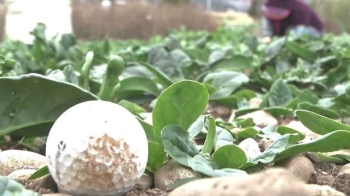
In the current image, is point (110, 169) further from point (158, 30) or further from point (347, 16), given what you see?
point (347, 16)

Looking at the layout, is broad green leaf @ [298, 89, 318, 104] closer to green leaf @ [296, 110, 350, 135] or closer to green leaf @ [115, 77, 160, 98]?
green leaf @ [115, 77, 160, 98]

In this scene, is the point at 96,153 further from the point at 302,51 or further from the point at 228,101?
the point at 302,51

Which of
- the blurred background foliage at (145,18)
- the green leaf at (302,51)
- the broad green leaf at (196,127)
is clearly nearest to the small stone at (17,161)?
the broad green leaf at (196,127)

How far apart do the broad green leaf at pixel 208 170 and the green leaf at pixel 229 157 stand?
0.03 meters

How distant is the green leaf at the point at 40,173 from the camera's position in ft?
3.48

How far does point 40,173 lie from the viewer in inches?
42.1

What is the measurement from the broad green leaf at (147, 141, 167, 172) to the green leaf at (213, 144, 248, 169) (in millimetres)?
99

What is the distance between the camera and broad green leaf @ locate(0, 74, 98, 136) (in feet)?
4.02

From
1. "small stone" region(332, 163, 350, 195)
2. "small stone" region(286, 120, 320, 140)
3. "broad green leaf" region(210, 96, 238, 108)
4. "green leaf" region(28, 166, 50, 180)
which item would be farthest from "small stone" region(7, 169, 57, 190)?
"broad green leaf" region(210, 96, 238, 108)

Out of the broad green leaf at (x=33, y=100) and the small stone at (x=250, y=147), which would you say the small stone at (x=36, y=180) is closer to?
the broad green leaf at (x=33, y=100)

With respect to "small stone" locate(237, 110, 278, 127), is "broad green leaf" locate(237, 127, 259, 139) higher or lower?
higher

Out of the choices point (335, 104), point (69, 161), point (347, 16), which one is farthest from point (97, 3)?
point (69, 161)


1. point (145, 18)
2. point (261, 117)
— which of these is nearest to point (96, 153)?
point (261, 117)

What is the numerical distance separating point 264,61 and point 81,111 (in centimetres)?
210
